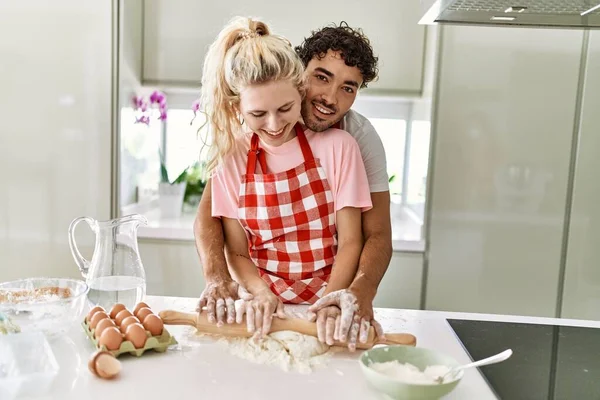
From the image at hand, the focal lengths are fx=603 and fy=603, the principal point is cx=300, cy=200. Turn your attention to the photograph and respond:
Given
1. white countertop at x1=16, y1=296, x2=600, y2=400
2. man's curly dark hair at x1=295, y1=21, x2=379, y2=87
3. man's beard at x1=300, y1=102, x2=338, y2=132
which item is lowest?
white countertop at x1=16, y1=296, x2=600, y2=400

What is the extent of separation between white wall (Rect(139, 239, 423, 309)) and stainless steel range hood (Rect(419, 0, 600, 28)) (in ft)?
3.53

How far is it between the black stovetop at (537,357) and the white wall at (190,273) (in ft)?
3.32

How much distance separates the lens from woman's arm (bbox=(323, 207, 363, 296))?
49.4 inches

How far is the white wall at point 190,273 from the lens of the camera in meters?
2.23

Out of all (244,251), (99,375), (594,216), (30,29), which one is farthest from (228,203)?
(594,216)

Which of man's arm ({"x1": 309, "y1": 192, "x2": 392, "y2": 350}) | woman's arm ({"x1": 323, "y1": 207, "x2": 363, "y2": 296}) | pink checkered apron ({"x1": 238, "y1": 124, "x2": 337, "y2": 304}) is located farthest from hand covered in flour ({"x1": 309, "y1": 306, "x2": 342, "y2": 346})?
pink checkered apron ({"x1": 238, "y1": 124, "x2": 337, "y2": 304})

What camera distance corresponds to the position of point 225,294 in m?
1.12

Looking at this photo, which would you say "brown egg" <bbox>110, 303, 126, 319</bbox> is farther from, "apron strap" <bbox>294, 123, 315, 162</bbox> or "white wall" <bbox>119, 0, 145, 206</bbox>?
"white wall" <bbox>119, 0, 145, 206</bbox>

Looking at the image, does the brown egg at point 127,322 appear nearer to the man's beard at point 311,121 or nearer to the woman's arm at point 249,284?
the woman's arm at point 249,284

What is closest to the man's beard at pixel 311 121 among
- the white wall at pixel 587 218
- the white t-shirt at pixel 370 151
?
the white t-shirt at pixel 370 151

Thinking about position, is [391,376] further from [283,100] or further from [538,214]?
[538,214]

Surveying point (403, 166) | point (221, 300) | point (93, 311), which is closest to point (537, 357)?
point (221, 300)

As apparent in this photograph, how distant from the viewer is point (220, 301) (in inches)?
42.3

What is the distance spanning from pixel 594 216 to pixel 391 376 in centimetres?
160
